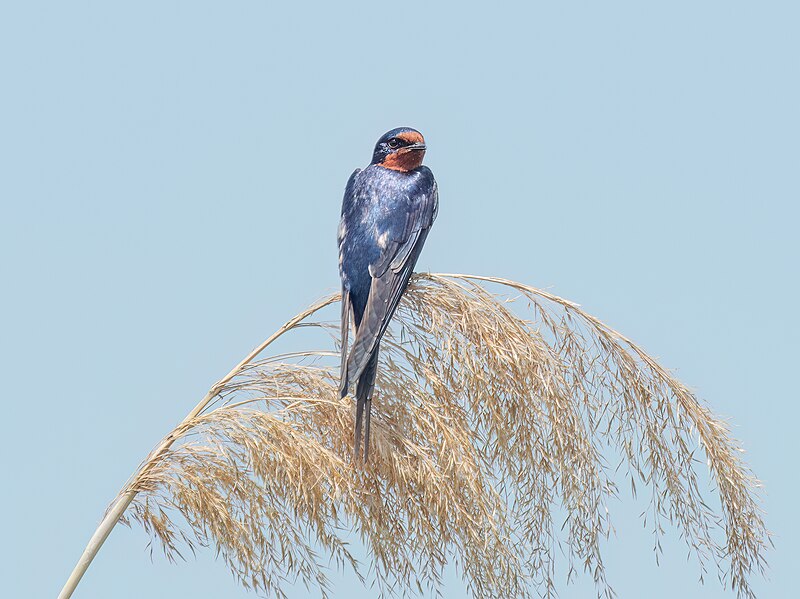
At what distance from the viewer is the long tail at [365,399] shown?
12.1 ft

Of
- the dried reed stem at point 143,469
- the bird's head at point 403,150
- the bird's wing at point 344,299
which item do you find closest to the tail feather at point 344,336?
the bird's wing at point 344,299

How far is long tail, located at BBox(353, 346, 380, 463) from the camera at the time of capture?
145 inches

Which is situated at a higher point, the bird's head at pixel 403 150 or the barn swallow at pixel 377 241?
the bird's head at pixel 403 150

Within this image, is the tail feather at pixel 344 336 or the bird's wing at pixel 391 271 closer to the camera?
the tail feather at pixel 344 336

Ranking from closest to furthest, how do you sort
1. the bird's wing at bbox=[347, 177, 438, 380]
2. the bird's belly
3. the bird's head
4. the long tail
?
the long tail → the bird's wing at bbox=[347, 177, 438, 380] → the bird's belly → the bird's head

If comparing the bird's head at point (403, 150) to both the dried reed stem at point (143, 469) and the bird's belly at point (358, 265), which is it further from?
the dried reed stem at point (143, 469)

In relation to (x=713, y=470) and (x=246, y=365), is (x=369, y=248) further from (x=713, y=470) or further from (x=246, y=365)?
(x=713, y=470)

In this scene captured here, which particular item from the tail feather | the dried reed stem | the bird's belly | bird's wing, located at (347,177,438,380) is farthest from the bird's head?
the dried reed stem

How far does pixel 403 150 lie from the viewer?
468 cm

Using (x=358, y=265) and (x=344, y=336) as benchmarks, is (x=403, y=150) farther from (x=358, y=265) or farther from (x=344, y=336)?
(x=344, y=336)

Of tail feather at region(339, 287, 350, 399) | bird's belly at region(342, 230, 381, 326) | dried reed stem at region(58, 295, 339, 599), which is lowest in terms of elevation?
dried reed stem at region(58, 295, 339, 599)

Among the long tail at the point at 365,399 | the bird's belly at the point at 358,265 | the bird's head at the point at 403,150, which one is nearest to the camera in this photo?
the long tail at the point at 365,399

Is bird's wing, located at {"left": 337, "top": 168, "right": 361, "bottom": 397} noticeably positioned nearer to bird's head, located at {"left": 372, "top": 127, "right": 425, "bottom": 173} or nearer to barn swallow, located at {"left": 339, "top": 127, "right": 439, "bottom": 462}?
barn swallow, located at {"left": 339, "top": 127, "right": 439, "bottom": 462}

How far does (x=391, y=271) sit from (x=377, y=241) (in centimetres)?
19
